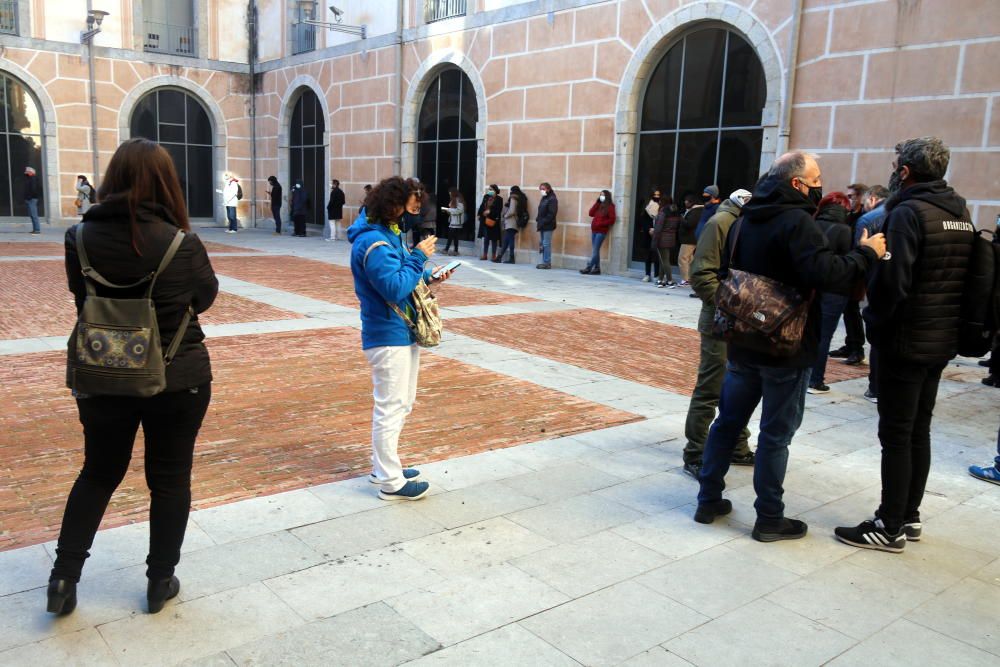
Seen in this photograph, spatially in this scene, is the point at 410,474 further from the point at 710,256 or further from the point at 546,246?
the point at 546,246

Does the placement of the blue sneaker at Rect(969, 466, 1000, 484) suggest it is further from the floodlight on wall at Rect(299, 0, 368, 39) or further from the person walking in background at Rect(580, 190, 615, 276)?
the floodlight on wall at Rect(299, 0, 368, 39)

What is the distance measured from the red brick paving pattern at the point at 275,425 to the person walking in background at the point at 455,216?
1171 centimetres

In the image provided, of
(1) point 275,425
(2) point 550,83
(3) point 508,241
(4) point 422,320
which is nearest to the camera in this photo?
(4) point 422,320

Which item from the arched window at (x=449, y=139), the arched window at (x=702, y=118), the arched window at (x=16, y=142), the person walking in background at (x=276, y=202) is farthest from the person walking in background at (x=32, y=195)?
the arched window at (x=702, y=118)

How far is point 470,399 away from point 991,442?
3.83 m

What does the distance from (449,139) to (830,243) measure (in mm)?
17630

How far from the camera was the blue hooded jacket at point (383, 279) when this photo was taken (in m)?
4.06

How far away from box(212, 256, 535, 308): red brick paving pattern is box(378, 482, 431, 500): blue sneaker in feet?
23.0

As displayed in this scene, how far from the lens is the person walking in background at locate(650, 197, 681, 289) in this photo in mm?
14750

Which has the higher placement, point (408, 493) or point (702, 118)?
point (702, 118)

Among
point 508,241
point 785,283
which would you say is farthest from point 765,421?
point 508,241

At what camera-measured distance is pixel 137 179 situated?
2.90 m

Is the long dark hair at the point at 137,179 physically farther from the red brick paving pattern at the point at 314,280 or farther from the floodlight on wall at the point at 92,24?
the floodlight on wall at the point at 92,24

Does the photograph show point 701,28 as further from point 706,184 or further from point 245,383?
point 245,383
